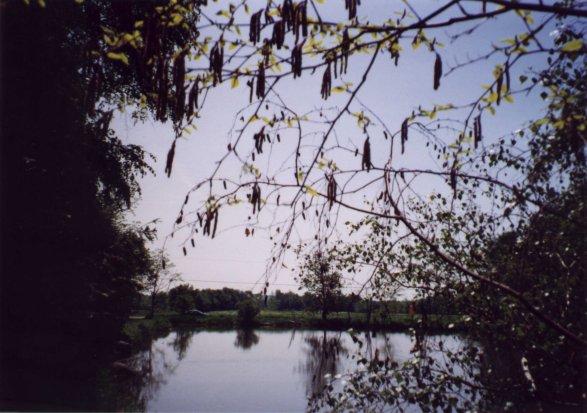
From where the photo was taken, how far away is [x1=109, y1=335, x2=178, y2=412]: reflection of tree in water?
13641mm

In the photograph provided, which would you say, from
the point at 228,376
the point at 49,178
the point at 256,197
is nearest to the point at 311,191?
the point at 256,197

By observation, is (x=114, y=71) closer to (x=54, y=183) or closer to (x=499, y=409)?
(x=54, y=183)

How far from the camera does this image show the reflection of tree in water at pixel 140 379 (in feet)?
44.8

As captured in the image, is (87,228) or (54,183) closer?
(54,183)

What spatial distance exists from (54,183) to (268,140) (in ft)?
38.4

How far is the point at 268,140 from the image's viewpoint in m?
2.44

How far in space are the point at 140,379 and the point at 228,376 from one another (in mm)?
4195

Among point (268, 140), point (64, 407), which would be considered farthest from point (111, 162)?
point (268, 140)

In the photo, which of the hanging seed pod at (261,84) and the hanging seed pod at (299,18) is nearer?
the hanging seed pod at (299,18)

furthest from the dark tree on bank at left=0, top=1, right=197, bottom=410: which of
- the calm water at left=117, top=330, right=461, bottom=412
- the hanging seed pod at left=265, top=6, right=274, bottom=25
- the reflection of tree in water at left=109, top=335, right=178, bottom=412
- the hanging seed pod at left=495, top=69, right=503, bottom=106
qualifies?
the hanging seed pod at left=495, top=69, right=503, bottom=106

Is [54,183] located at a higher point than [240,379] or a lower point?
higher

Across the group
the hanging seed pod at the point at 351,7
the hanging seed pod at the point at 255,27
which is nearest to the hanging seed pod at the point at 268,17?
the hanging seed pod at the point at 255,27

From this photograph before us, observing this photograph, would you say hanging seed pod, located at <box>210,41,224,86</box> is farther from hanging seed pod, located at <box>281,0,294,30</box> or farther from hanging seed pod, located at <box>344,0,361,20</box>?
hanging seed pod, located at <box>344,0,361,20</box>

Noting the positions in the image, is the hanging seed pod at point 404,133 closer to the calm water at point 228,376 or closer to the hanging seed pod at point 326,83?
the hanging seed pod at point 326,83
